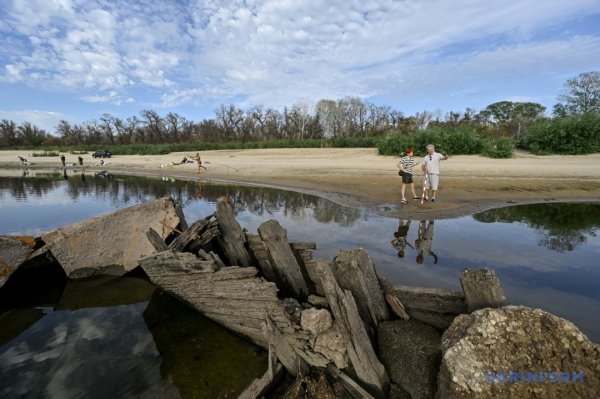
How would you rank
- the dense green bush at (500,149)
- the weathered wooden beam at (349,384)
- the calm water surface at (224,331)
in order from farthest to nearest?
the dense green bush at (500,149), the calm water surface at (224,331), the weathered wooden beam at (349,384)

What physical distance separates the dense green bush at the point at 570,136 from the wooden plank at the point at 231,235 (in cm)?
3039

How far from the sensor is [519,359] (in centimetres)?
229

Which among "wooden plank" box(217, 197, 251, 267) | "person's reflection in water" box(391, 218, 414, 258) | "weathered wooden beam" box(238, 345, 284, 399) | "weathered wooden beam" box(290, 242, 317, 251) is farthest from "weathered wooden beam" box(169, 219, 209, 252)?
"person's reflection in water" box(391, 218, 414, 258)

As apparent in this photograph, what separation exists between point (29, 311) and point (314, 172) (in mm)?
19355

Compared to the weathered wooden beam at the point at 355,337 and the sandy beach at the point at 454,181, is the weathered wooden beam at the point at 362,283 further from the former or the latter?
the sandy beach at the point at 454,181

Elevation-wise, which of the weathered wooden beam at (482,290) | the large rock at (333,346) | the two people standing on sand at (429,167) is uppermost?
the two people standing on sand at (429,167)

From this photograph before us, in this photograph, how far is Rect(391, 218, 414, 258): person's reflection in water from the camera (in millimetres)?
7895

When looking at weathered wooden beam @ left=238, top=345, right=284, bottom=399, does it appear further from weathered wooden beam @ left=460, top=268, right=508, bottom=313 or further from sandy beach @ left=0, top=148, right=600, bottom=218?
sandy beach @ left=0, top=148, right=600, bottom=218

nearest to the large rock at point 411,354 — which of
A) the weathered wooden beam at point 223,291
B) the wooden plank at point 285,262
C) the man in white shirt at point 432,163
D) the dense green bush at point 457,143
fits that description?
the weathered wooden beam at point 223,291

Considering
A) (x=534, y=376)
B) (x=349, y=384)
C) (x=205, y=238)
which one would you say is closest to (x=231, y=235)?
(x=205, y=238)

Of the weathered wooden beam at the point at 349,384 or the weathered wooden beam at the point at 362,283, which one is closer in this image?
the weathered wooden beam at the point at 349,384

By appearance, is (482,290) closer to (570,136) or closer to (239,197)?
(239,197)

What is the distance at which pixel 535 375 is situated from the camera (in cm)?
221

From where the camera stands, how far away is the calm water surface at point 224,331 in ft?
14.0
